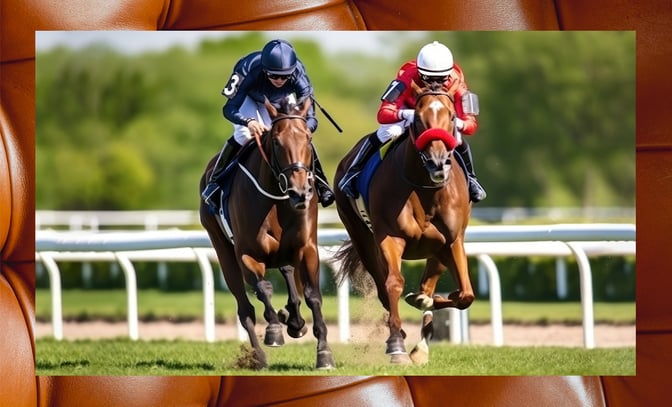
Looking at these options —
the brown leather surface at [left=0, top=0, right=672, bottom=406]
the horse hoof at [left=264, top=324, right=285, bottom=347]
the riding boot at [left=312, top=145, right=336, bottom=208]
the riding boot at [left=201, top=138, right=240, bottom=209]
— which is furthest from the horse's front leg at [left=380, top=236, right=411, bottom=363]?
the riding boot at [left=201, top=138, right=240, bottom=209]

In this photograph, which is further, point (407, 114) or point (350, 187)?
point (350, 187)

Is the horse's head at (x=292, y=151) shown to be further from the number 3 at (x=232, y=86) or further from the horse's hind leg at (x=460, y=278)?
the horse's hind leg at (x=460, y=278)

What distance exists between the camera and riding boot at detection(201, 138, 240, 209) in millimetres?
4266

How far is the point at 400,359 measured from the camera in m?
4.05

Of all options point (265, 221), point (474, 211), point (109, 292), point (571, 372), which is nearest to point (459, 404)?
point (571, 372)

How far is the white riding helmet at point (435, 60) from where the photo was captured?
3996mm

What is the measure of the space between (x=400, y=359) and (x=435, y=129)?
26.8 inches

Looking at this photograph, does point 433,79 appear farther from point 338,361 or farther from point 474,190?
point 338,361

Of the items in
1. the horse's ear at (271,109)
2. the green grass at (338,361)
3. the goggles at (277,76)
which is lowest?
the green grass at (338,361)

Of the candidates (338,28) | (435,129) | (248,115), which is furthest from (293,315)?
(338,28)

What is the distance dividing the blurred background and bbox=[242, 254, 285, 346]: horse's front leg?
0.59 meters

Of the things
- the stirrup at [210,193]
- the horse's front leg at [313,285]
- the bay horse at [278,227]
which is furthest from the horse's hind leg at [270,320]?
the stirrup at [210,193]

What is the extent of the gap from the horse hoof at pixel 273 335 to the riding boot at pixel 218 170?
0.47 metres

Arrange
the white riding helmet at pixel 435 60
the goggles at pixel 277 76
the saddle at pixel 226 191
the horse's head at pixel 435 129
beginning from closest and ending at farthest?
the horse's head at pixel 435 129
the white riding helmet at pixel 435 60
the goggles at pixel 277 76
the saddle at pixel 226 191
